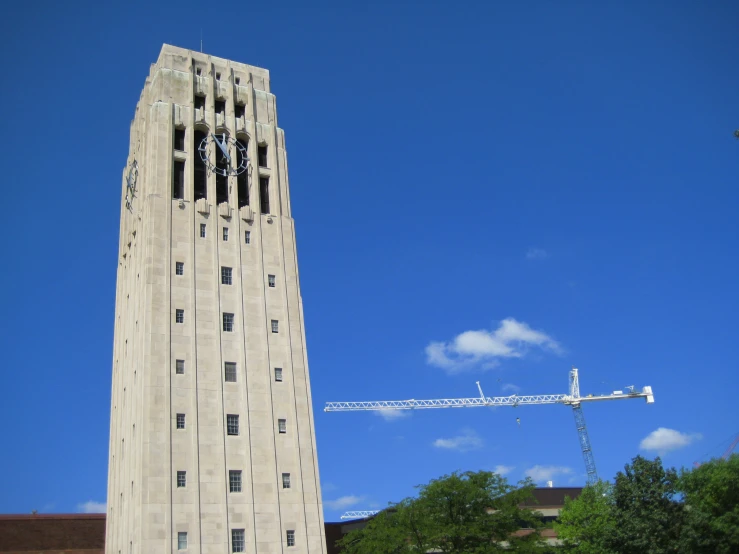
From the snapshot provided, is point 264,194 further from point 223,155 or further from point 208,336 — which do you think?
point 208,336

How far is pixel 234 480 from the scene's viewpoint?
64.4 m

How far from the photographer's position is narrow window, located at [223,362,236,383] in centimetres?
6831

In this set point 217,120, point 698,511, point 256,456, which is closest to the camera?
point 698,511

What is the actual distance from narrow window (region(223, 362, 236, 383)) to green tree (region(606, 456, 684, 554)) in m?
32.5

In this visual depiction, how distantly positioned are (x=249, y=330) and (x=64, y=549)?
27.4 m

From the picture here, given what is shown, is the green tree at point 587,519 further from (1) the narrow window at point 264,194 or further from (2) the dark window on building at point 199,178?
(2) the dark window on building at point 199,178

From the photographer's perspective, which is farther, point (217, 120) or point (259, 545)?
point (217, 120)

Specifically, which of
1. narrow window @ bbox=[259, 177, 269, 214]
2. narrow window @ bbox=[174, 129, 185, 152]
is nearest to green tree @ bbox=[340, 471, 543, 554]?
narrow window @ bbox=[259, 177, 269, 214]

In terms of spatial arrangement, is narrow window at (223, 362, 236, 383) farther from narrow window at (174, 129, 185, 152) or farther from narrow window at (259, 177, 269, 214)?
narrow window at (174, 129, 185, 152)

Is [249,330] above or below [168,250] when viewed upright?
below

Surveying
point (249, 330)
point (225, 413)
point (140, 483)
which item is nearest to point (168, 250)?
point (249, 330)

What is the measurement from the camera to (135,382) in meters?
67.8

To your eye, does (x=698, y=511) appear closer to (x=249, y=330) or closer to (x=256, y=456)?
(x=256, y=456)

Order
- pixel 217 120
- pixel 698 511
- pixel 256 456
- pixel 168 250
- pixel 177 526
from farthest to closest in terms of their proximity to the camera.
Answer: pixel 217 120 → pixel 168 250 → pixel 256 456 → pixel 177 526 → pixel 698 511
